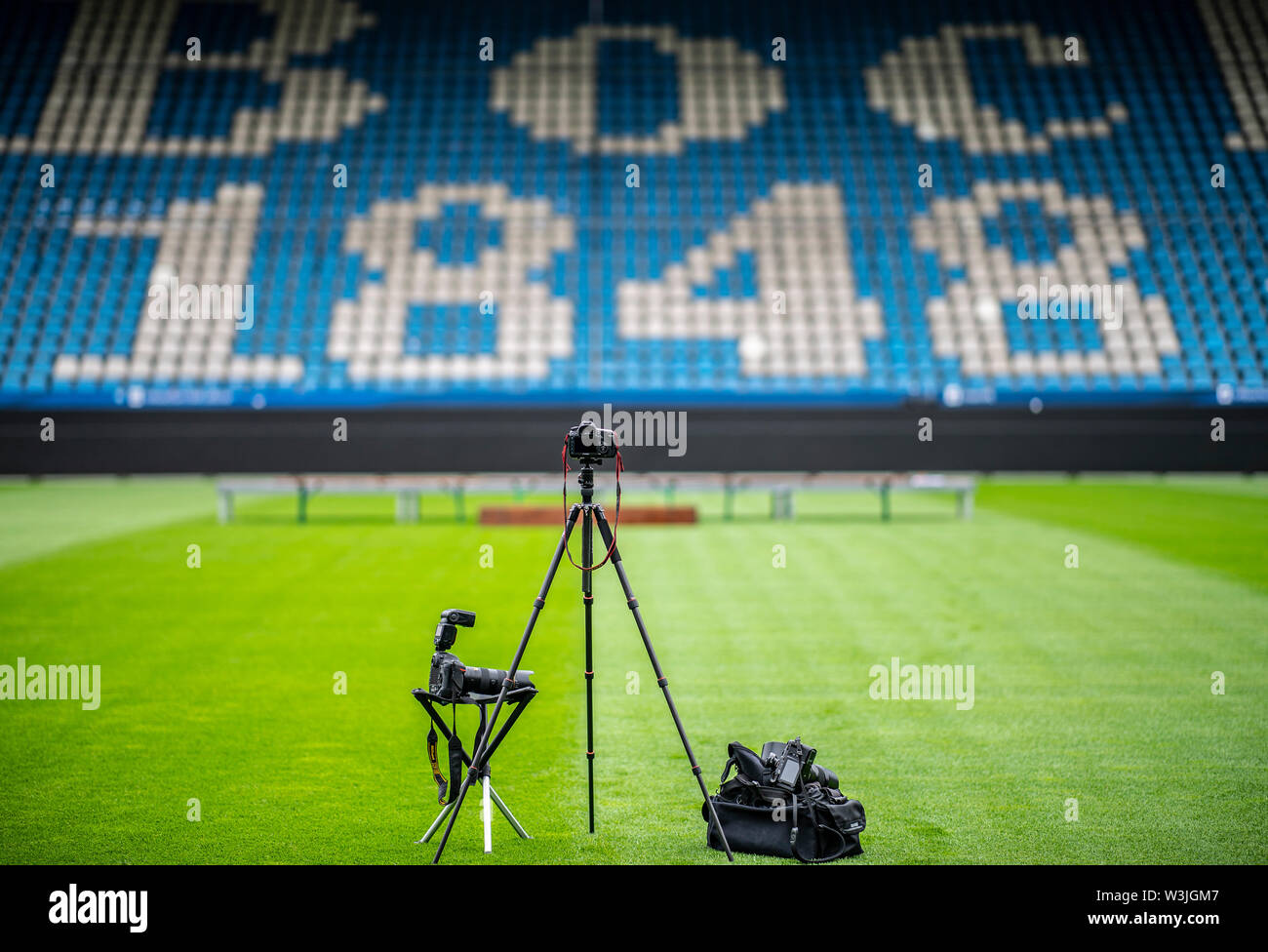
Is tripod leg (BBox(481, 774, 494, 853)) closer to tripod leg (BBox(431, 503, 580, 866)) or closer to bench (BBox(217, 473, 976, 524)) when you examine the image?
tripod leg (BBox(431, 503, 580, 866))

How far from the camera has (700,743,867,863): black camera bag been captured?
4.63 meters

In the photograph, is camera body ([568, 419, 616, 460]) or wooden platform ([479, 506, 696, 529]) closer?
camera body ([568, 419, 616, 460])

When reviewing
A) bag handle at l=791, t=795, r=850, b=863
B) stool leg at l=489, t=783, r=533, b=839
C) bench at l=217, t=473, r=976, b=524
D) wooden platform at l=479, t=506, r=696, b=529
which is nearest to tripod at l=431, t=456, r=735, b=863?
stool leg at l=489, t=783, r=533, b=839

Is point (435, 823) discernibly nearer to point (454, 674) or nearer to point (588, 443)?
point (454, 674)

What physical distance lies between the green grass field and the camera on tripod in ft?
2.25

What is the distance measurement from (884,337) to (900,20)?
9953 millimetres

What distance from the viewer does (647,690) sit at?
24.6ft

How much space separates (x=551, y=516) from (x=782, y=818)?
442 inches

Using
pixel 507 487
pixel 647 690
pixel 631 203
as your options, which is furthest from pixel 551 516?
pixel 631 203

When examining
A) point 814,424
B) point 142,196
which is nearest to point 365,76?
point 142,196

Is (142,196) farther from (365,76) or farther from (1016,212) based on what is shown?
(1016,212)

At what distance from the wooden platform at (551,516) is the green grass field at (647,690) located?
3.49ft

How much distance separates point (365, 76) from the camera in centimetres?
2780

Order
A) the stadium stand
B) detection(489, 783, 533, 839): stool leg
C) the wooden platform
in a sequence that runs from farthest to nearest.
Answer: the stadium stand → the wooden platform → detection(489, 783, 533, 839): stool leg
